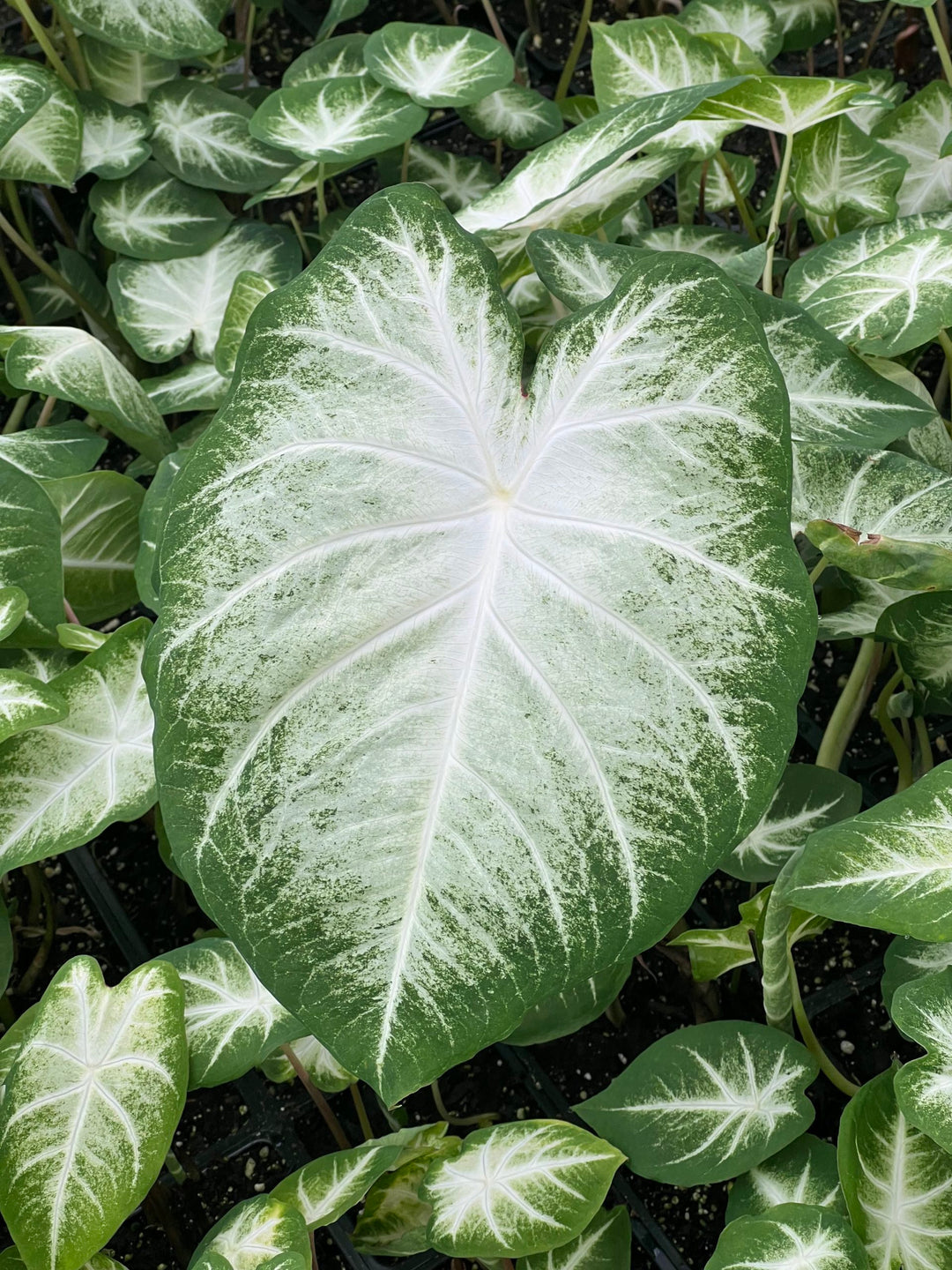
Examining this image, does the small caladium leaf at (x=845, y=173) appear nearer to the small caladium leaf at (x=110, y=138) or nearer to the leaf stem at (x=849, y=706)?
the leaf stem at (x=849, y=706)

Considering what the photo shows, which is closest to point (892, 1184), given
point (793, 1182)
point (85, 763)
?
point (793, 1182)

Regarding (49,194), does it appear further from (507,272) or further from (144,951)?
(144,951)

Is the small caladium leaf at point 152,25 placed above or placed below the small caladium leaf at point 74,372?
above

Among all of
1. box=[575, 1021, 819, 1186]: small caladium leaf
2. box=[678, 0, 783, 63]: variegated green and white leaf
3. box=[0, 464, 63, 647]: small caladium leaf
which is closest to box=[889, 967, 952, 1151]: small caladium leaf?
box=[575, 1021, 819, 1186]: small caladium leaf

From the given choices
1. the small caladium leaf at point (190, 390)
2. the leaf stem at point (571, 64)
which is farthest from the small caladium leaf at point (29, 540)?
the leaf stem at point (571, 64)

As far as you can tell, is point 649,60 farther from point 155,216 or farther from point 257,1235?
point 257,1235

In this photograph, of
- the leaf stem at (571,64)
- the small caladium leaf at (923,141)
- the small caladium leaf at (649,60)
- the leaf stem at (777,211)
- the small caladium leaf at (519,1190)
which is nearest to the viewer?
the small caladium leaf at (519,1190)

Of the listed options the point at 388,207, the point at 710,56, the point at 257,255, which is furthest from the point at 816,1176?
the point at 257,255
